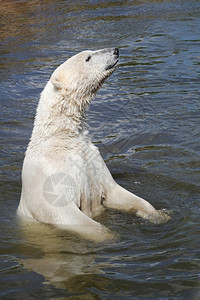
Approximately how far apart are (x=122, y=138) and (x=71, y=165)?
3.05m

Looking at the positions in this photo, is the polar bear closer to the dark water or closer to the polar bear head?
the polar bear head

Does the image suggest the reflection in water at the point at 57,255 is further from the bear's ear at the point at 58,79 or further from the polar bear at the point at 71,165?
the bear's ear at the point at 58,79

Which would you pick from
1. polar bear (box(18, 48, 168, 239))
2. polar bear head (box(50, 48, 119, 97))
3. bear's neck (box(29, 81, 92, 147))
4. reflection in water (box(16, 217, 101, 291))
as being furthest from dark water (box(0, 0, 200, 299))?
polar bear head (box(50, 48, 119, 97))

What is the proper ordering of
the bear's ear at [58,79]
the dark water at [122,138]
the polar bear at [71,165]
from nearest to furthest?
the dark water at [122,138], the polar bear at [71,165], the bear's ear at [58,79]

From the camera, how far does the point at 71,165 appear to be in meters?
5.36

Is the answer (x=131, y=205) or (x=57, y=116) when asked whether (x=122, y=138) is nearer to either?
(x=131, y=205)

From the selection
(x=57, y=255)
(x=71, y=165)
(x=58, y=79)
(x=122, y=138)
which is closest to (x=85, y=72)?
(x=58, y=79)

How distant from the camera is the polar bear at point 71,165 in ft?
17.3

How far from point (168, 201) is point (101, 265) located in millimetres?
1615

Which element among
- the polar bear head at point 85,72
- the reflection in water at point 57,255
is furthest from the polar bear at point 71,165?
the reflection in water at point 57,255

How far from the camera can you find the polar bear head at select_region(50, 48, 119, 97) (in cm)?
573

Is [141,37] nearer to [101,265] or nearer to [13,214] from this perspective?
[13,214]

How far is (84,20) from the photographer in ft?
49.8

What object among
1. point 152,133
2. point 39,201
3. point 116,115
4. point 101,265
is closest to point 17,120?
point 116,115
